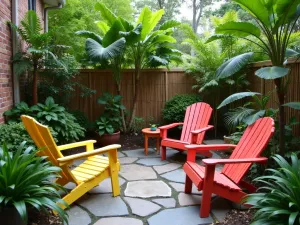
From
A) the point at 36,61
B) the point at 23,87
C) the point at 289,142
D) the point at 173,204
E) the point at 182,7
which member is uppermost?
the point at 182,7

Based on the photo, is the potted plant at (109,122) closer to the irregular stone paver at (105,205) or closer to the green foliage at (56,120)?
A: the green foliage at (56,120)

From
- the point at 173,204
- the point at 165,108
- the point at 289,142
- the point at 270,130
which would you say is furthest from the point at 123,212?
the point at 165,108

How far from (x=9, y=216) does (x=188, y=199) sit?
1.95m

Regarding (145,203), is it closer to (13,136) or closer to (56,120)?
(13,136)

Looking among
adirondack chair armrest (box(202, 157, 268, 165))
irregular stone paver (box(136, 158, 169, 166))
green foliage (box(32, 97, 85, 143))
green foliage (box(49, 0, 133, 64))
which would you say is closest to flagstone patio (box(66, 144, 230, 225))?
irregular stone paver (box(136, 158, 169, 166))

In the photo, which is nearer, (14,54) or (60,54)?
(14,54)

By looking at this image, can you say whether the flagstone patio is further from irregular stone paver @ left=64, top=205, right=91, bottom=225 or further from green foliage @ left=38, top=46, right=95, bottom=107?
green foliage @ left=38, top=46, right=95, bottom=107

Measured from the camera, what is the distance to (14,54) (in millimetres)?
4719

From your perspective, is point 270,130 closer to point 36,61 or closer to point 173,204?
point 173,204

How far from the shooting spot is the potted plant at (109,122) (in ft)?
19.0

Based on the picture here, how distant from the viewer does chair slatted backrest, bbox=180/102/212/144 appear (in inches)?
196

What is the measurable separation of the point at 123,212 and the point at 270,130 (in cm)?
182

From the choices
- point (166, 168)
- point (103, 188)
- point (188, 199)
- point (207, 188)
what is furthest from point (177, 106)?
point (207, 188)

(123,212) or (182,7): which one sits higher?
(182,7)
